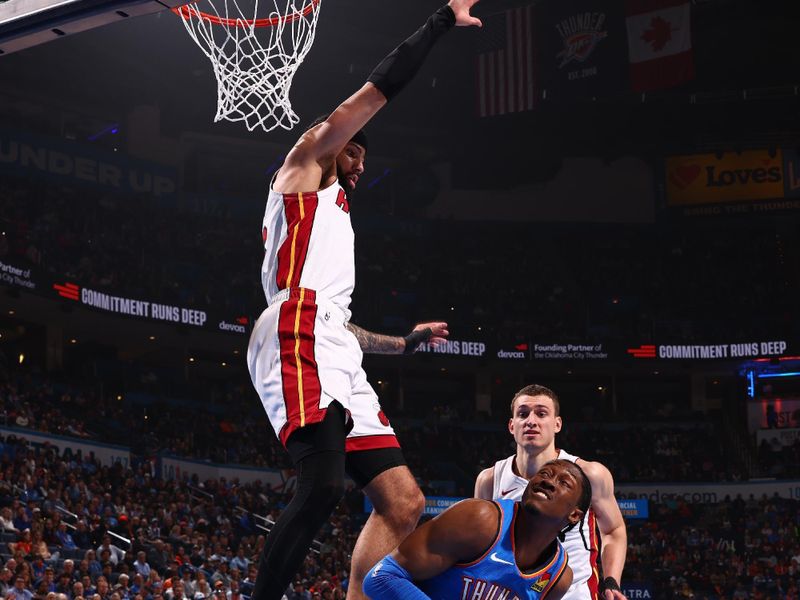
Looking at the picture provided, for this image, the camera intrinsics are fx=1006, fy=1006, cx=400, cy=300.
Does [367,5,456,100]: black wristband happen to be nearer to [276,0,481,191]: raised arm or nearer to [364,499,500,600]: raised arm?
[276,0,481,191]: raised arm

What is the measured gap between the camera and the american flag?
1059 inches

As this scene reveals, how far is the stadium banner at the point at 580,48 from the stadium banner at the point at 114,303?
10800mm

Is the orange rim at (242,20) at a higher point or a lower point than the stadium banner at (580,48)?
lower

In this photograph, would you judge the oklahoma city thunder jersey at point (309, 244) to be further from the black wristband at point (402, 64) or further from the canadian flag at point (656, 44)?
the canadian flag at point (656, 44)

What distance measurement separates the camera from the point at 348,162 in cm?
438

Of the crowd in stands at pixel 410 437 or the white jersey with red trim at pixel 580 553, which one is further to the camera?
the crowd in stands at pixel 410 437

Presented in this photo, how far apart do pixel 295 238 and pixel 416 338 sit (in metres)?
1.00

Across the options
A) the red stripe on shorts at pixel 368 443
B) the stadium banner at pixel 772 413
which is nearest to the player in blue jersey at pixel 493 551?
the red stripe on shorts at pixel 368 443

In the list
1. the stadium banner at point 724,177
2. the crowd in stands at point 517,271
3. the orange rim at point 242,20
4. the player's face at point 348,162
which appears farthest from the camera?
the stadium banner at point 724,177

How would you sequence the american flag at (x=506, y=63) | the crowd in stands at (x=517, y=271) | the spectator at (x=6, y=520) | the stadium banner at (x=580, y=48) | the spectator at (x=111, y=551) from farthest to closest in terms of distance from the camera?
the crowd in stands at (x=517, y=271) → the american flag at (x=506, y=63) → the stadium banner at (x=580, y=48) → the spectator at (x=111, y=551) → the spectator at (x=6, y=520)

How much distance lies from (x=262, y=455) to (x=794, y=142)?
20.7 m

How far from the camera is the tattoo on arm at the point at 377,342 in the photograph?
185 inches

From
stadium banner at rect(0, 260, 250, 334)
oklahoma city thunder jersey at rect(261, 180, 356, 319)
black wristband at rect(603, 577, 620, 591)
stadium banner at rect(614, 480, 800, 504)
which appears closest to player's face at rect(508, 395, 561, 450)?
black wristband at rect(603, 577, 620, 591)

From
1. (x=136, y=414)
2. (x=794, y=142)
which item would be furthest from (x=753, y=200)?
(x=136, y=414)
